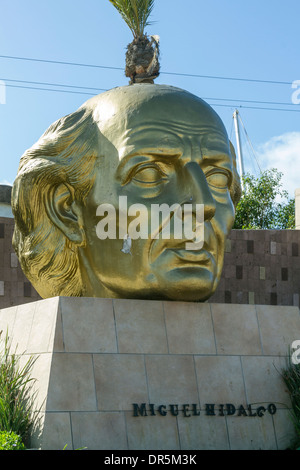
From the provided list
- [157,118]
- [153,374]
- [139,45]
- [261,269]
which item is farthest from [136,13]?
[153,374]

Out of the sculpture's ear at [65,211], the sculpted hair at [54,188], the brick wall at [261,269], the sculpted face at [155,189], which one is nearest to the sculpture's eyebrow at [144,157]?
Result: the sculpted face at [155,189]

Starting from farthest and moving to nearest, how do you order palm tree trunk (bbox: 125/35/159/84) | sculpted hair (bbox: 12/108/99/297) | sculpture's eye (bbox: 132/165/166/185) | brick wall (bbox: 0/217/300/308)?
palm tree trunk (bbox: 125/35/159/84) < brick wall (bbox: 0/217/300/308) < sculpted hair (bbox: 12/108/99/297) < sculpture's eye (bbox: 132/165/166/185)

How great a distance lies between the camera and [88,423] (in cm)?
634

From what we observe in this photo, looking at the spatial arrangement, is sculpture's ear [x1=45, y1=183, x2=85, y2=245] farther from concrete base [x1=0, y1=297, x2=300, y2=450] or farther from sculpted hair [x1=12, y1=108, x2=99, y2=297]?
concrete base [x1=0, y1=297, x2=300, y2=450]

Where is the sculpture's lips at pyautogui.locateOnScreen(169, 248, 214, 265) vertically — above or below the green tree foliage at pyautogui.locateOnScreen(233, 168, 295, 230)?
below

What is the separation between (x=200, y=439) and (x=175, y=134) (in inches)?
119

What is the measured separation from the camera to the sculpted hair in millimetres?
7629

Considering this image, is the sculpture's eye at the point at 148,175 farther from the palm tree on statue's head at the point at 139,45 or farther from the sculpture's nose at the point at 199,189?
the palm tree on statue's head at the point at 139,45

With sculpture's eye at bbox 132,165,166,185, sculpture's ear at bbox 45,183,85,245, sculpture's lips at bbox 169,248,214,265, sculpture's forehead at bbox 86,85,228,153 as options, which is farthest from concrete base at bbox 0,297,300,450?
sculpture's forehead at bbox 86,85,228,153

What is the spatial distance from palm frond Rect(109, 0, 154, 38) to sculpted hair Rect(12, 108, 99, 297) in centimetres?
1313

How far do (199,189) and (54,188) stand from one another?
1609 millimetres

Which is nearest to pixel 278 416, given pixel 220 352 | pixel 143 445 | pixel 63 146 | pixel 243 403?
pixel 243 403

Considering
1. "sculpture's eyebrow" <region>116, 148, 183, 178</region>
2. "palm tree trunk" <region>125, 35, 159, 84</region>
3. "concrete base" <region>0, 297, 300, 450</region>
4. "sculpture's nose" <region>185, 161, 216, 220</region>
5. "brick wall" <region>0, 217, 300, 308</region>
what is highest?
"palm tree trunk" <region>125, 35, 159, 84</region>

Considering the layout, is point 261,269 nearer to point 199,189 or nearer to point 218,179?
point 218,179
